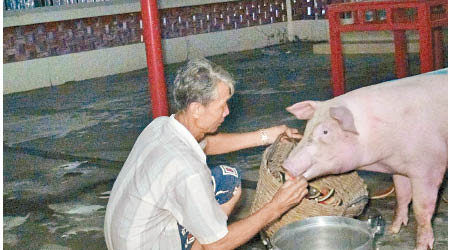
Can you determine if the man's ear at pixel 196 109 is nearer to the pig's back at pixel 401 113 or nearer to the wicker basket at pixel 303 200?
the wicker basket at pixel 303 200

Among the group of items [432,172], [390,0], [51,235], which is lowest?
[51,235]

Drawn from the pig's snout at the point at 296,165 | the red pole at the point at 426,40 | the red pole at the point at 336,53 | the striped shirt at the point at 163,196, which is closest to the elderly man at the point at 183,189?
the striped shirt at the point at 163,196

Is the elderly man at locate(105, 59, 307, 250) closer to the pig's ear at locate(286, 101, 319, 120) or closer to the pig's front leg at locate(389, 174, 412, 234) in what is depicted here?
the pig's ear at locate(286, 101, 319, 120)

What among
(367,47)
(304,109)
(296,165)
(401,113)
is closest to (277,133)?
(304,109)

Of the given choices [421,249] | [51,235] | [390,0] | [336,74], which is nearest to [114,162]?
[51,235]

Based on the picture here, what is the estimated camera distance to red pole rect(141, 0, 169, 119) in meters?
4.84

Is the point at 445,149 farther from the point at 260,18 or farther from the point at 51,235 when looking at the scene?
the point at 260,18

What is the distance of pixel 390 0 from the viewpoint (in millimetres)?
6930

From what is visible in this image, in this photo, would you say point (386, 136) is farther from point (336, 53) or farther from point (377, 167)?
point (336, 53)

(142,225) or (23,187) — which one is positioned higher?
(142,225)

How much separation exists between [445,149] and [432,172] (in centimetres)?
13

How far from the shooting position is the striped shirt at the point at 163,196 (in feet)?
10.4

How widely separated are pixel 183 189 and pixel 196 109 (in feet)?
1.24

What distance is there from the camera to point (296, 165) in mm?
3785
